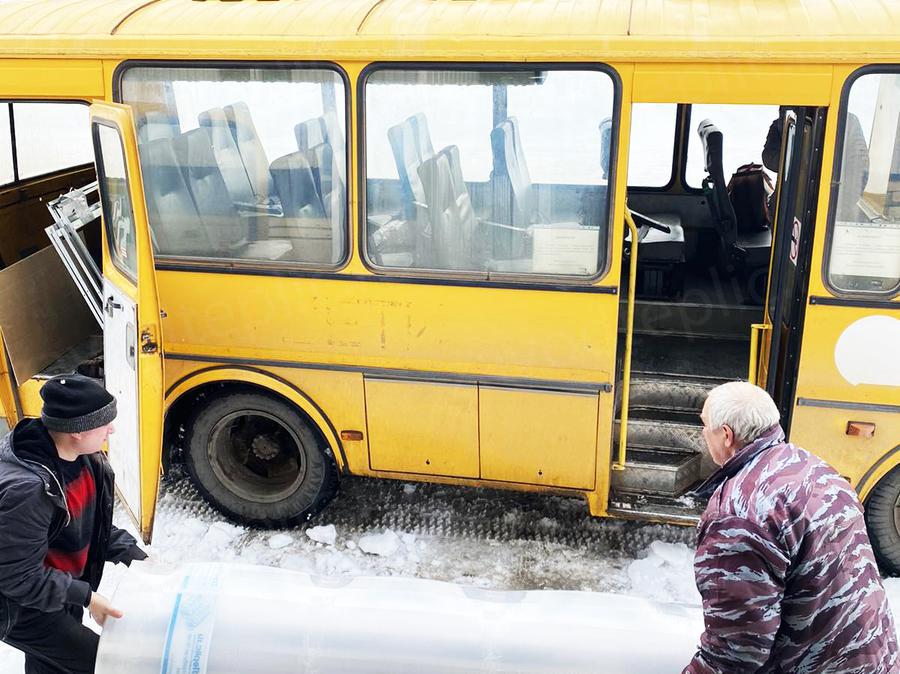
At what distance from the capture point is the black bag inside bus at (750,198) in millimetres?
6363

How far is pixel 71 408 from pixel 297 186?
1823mm

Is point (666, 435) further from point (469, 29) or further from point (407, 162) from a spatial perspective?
point (469, 29)

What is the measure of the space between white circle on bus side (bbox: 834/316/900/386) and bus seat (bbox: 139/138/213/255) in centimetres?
296

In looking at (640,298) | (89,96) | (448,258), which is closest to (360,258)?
(448,258)

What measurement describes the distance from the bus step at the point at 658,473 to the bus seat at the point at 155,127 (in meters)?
2.70

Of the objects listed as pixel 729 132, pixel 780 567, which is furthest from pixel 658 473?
pixel 729 132

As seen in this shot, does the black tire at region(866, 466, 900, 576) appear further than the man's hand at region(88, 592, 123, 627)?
Yes

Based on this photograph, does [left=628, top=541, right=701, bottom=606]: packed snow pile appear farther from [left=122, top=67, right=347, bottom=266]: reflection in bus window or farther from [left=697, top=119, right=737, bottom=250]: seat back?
[left=697, top=119, right=737, bottom=250]: seat back

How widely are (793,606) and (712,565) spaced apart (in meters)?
0.25

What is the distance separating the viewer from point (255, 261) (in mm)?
4387

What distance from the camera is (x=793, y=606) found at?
7.77 ft

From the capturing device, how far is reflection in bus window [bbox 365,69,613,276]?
396 cm

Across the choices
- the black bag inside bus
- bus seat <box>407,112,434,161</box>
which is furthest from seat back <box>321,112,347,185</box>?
the black bag inside bus

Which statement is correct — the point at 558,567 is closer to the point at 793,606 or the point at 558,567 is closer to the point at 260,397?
the point at 260,397
